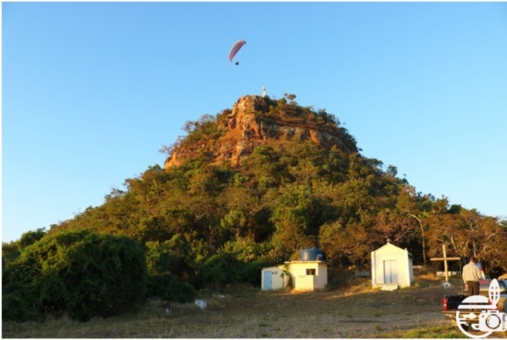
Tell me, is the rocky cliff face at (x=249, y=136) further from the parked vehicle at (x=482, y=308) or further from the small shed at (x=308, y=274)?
the parked vehicle at (x=482, y=308)

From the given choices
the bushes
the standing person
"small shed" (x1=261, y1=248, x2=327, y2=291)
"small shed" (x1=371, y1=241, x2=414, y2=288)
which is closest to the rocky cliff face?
"small shed" (x1=261, y1=248, x2=327, y2=291)

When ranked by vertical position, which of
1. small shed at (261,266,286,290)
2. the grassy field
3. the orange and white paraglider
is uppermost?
the orange and white paraglider

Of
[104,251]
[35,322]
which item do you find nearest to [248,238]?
[104,251]

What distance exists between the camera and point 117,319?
52.0 feet

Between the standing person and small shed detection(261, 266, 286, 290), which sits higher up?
the standing person

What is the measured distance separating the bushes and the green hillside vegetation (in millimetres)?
35

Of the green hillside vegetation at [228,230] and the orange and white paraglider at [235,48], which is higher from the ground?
the orange and white paraglider at [235,48]

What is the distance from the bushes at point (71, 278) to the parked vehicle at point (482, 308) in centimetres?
1079

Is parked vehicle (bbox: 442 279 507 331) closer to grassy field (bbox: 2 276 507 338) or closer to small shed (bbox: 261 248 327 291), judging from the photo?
grassy field (bbox: 2 276 507 338)

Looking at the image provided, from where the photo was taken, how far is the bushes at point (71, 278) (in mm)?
15195

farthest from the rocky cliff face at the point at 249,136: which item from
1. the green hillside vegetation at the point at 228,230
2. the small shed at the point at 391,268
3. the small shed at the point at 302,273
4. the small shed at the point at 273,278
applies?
the small shed at the point at 391,268

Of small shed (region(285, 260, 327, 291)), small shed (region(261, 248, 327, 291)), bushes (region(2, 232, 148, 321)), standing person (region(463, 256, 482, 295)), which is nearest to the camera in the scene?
standing person (region(463, 256, 482, 295))

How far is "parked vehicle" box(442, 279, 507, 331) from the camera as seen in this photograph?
359 inches

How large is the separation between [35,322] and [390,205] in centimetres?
2919
